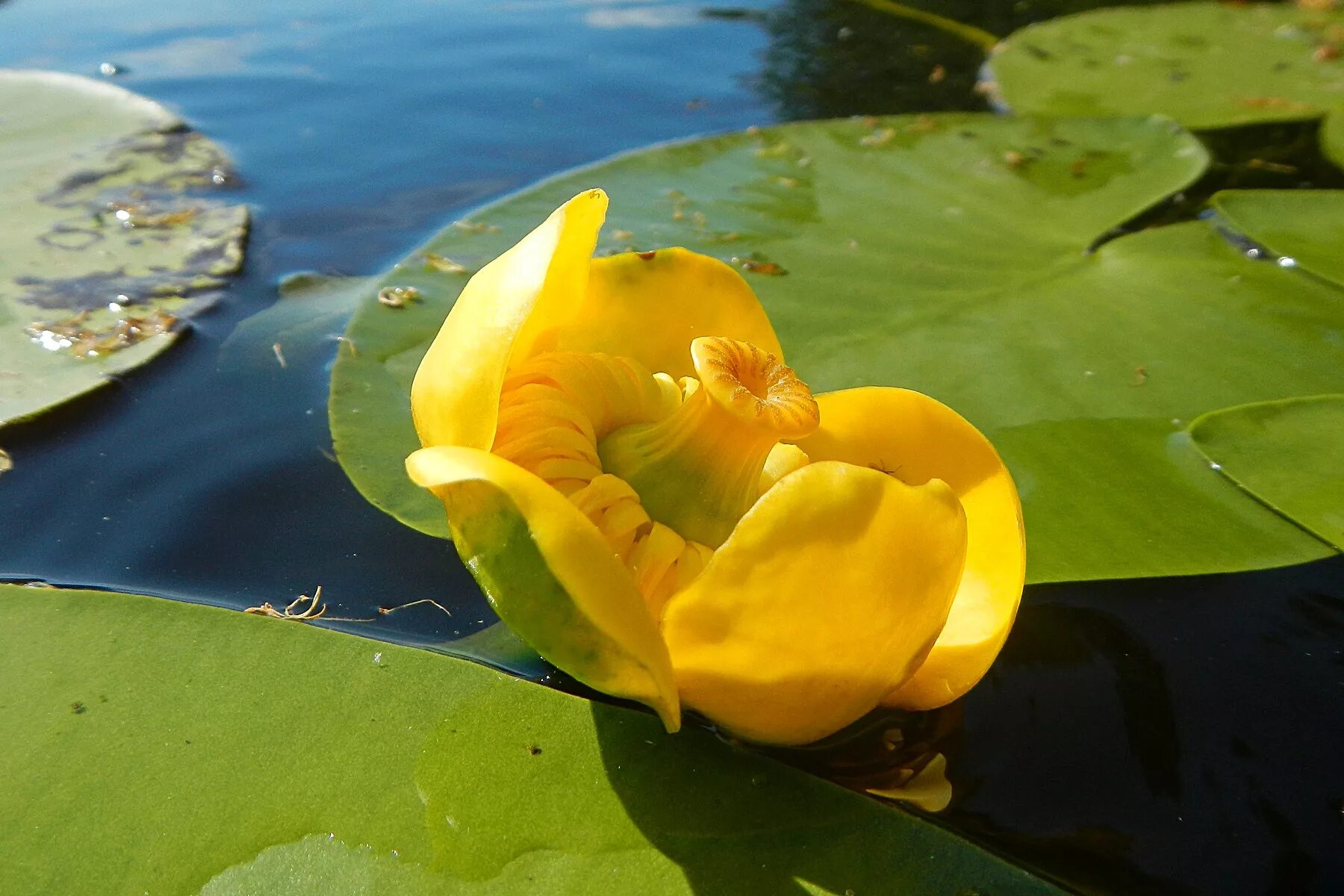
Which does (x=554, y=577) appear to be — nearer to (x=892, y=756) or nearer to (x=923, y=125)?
(x=892, y=756)

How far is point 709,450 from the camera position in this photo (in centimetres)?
92

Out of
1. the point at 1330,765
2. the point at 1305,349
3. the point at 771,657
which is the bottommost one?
the point at 1330,765

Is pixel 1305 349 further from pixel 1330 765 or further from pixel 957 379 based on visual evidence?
pixel 1330 765

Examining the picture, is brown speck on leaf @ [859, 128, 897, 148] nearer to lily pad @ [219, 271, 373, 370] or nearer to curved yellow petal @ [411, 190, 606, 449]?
lily pad @ [219, 271, 373, 370]

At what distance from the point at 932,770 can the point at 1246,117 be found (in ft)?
6.96

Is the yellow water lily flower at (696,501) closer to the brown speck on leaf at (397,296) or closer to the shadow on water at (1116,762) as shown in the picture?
the shadow on water at (1116,762)

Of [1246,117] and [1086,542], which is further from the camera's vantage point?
[1246,117]

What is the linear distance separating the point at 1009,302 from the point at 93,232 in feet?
5.21

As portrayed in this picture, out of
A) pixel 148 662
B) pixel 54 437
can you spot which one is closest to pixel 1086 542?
pixel 148 662

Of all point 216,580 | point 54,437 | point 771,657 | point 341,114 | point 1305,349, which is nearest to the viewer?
point 771,657

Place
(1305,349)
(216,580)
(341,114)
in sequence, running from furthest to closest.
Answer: (341,114)
(1305,349)
(216,580)

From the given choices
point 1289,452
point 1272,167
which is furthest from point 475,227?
point 1272,167

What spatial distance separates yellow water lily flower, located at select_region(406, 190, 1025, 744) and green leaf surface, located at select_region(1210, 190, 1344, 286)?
3.47 feet

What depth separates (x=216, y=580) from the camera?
1.15 metres
